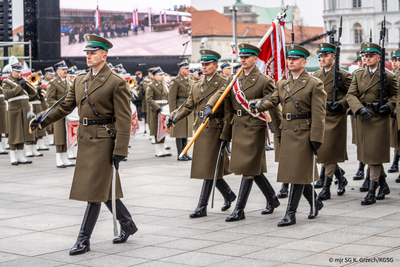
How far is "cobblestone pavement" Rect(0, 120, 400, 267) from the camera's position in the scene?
5.68 meters

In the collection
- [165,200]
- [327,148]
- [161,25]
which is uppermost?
[161,25]

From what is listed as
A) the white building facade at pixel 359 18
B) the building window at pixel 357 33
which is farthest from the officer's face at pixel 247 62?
the building window at pixel 357 33

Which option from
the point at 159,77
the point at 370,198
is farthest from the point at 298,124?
the point at 159,77

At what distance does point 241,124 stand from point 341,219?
1.66 metres

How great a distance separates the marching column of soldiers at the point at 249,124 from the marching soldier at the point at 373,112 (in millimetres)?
14

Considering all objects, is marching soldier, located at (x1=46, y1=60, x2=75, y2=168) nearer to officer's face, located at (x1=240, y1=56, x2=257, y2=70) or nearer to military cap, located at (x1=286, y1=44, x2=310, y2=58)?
officer's face, located at (x1=240, y1=56, x2=257, y2=70)

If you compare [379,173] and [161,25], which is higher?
[161,25]

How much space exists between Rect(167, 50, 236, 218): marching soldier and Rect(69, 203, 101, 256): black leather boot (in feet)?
5.75

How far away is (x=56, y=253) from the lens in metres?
6.05

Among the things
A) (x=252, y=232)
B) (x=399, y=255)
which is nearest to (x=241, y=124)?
(x=252, y=232)

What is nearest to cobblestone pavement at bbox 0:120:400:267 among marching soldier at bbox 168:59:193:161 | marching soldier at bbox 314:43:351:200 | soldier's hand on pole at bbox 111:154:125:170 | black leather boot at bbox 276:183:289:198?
black leather boot at bbox 276:183:289:198

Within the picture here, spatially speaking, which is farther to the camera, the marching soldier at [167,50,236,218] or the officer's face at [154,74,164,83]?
the officer's face at [154,74,164,83]

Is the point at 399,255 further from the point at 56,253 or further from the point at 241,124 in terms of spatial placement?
the point at 56,253

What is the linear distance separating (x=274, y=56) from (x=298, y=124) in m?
1.80
